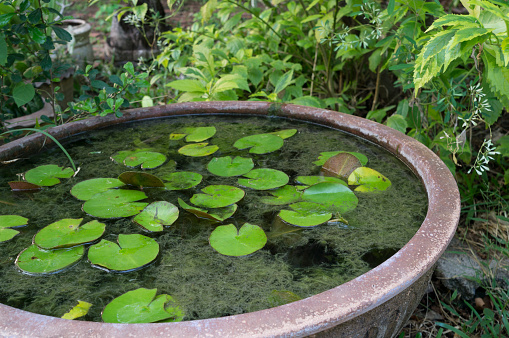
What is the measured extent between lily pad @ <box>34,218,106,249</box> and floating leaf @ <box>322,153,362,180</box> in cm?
67

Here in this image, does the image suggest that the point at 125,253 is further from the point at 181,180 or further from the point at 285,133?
the point at 285,133

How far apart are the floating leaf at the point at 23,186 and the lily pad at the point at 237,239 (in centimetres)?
57

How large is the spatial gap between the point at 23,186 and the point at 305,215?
0.81 m

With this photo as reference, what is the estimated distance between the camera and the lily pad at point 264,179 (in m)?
1.19

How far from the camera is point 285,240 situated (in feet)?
3.22

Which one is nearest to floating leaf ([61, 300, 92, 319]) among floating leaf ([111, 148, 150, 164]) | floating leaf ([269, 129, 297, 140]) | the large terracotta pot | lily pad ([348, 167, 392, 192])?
the large terracotta pot

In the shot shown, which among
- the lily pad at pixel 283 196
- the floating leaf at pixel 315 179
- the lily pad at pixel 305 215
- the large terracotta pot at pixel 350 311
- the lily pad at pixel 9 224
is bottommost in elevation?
the lily pad at pixel 283 196

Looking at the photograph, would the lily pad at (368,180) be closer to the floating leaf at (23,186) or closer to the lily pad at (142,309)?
the lily pad at (142,309)

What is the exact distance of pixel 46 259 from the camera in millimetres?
903

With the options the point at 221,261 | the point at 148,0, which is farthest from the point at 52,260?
the point at 148,0

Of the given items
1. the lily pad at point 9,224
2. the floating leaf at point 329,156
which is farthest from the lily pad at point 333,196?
the lily pad at point 9,224

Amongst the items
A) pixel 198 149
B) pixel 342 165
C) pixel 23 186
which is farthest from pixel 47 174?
pixel 342 165

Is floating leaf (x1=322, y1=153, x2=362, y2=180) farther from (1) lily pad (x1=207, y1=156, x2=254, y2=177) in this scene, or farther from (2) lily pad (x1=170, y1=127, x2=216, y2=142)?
(2) lily pad (x1=170, y1=127, x2=216, y2=142)

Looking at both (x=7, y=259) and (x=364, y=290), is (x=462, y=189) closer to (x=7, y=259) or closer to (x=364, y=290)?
(x=364, y=290)
